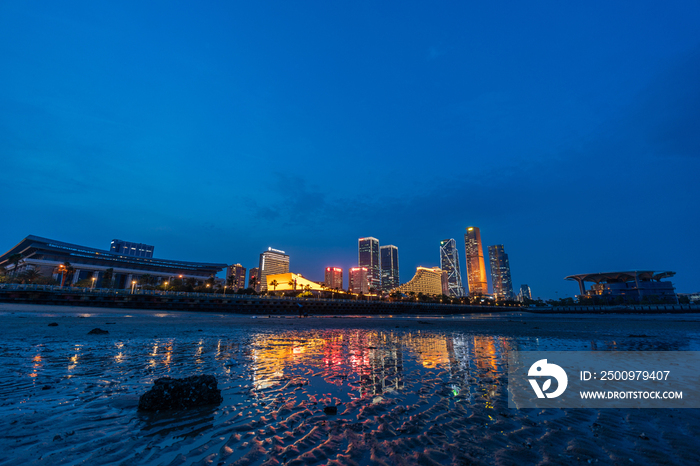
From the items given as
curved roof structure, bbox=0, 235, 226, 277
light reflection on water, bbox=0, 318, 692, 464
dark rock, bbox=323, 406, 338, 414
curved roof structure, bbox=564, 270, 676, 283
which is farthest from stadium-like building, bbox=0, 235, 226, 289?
curved roof structure, bbox=564, 270, 676, 283

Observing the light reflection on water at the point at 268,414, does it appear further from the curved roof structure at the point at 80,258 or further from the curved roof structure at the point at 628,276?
the curved roof structure at the point at 628,276

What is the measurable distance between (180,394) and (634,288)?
9479 inches

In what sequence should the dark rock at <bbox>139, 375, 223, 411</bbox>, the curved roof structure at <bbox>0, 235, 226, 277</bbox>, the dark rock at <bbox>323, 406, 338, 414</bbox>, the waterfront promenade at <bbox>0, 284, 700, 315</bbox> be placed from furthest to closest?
the curved roof structure at <bbox>0, 235, 226, 277</bbox> → the waterfront promenade at <bbox>0, 284, 700, 315</bbox> → the dark rock at <bbox>323, 406, 338, 414</bbox> → the dark rock at <bbox>139, 375, 223, 411</bbox>

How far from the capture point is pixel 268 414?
18.7 ft

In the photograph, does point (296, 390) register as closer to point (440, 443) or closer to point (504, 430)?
point (440, 443)

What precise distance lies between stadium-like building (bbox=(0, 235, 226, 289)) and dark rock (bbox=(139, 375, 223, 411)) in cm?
14986

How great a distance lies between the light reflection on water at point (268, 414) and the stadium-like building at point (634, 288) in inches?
8594

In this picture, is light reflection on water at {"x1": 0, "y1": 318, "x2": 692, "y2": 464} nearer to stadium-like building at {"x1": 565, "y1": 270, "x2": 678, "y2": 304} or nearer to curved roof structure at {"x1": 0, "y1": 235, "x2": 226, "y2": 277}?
curved roof structure at {"x1": 0, "y1": 235, "x2": 226, "y2": 277}

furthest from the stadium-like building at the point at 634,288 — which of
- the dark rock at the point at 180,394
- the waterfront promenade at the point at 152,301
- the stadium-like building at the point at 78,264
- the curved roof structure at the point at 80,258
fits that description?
the curved roof structure at the point at 80,258

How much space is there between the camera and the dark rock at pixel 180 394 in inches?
226

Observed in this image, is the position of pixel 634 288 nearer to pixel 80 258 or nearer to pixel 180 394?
pixel 180 394

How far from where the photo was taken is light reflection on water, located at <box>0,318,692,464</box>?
416 cm

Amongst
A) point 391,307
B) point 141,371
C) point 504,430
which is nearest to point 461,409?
point 504,430

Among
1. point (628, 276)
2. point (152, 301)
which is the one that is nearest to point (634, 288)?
point (628, 276)
